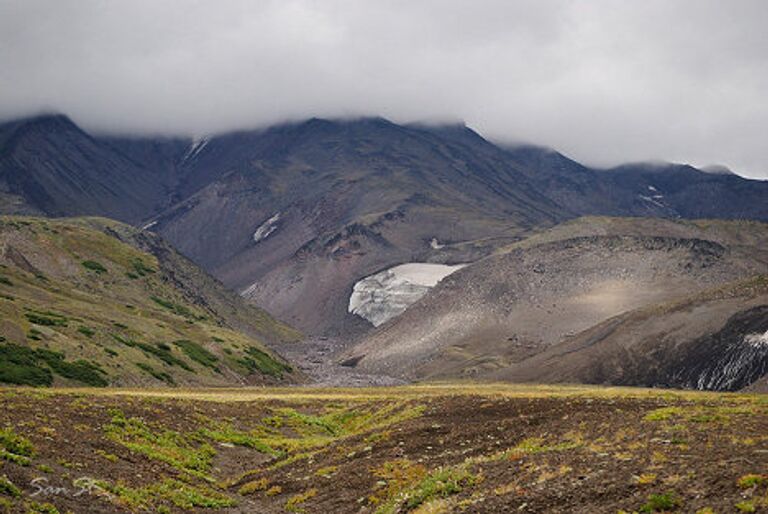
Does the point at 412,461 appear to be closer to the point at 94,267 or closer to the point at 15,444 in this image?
the point at 15,444

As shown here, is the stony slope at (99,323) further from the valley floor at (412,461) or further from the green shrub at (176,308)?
the valley floor at (412,461)

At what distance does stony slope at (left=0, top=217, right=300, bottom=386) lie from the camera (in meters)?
85.9

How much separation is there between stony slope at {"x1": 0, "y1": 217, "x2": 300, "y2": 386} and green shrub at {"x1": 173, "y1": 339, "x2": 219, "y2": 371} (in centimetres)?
24

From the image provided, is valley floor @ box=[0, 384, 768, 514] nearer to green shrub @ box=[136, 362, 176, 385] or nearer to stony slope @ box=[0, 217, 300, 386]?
stony slope @ box=[0, 217, 300, 386]

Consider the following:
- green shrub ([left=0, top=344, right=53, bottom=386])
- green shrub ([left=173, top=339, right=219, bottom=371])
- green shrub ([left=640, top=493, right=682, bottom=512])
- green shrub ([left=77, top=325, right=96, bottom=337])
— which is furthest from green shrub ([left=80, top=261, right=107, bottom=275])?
green shrub ([left=640, top=493, right=682, bottom=512])

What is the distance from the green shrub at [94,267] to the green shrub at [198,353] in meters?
A: 43.6

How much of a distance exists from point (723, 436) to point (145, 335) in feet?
336

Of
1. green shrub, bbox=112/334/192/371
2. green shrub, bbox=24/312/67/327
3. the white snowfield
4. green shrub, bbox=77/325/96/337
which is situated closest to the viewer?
green shrub, bbox=24/312/67/327

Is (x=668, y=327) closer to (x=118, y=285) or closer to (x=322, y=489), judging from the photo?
(x=118, y=285)

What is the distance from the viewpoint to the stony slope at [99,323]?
85.9 meters

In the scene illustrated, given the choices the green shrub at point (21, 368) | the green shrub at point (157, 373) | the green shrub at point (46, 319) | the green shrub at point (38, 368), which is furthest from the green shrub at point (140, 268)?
the green shrub at point (21, 368)

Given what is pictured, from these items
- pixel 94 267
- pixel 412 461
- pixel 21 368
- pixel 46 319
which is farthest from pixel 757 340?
pixel 94 267

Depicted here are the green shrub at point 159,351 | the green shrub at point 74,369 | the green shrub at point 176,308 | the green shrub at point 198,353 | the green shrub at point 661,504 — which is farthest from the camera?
the green shrub at point 176,308

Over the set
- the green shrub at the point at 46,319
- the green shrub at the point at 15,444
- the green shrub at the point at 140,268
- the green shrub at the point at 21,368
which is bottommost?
the green shrub at the point at 21,368
